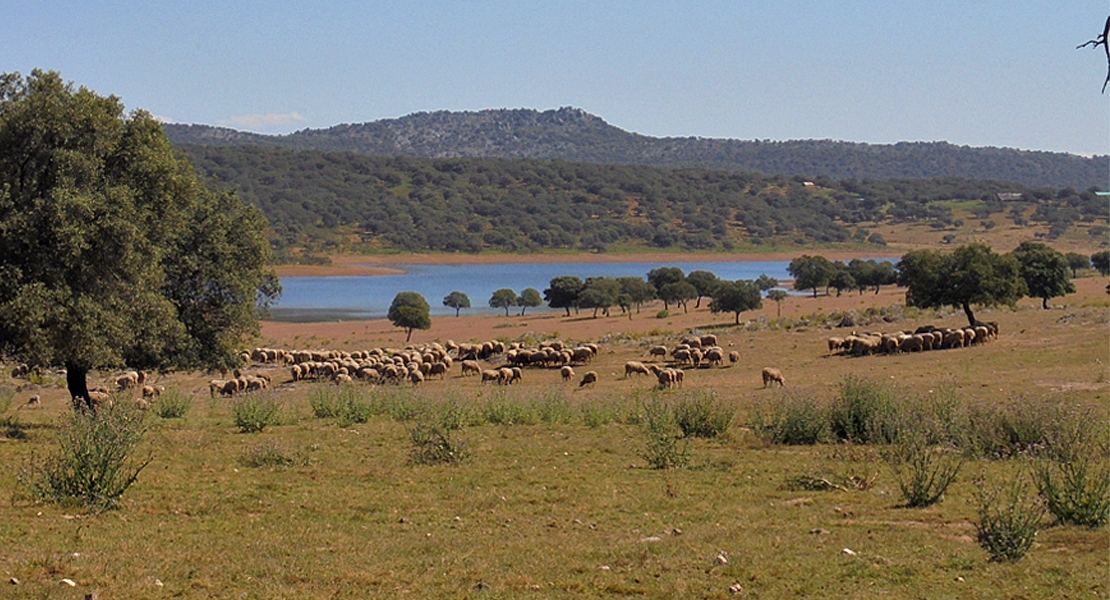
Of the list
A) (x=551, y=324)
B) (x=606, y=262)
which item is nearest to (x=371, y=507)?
(x=551, y=324)

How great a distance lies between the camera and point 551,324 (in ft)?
216

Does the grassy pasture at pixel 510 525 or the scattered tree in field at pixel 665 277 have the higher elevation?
the grassy pasture at pixel 510 525

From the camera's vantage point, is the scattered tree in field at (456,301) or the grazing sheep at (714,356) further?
the scattered tree in field at (456,301)

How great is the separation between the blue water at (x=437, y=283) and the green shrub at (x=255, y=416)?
58777mm

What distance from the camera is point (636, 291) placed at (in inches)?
2911

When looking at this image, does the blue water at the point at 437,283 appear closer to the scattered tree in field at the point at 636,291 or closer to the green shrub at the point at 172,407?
the scattered tree in field at the point at 636,291

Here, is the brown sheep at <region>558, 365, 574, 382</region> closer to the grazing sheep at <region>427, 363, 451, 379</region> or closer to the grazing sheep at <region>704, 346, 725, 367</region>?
the grazing sheep at <region>427, 363, 451, 379</region>

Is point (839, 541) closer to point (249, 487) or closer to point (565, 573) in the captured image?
point (565, 573)

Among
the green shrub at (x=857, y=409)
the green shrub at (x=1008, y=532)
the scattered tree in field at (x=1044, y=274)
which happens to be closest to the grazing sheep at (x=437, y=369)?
the green shrub at (x=857, y=409)

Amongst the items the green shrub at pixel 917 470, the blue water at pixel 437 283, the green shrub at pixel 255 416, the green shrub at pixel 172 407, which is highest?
the green shrub at pixel 917 470

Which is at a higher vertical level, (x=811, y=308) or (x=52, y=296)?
(x=52, y=296)

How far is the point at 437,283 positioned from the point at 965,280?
8163 centimetres

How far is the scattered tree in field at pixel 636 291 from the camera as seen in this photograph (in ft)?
242

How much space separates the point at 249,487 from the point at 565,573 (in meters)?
5.33
